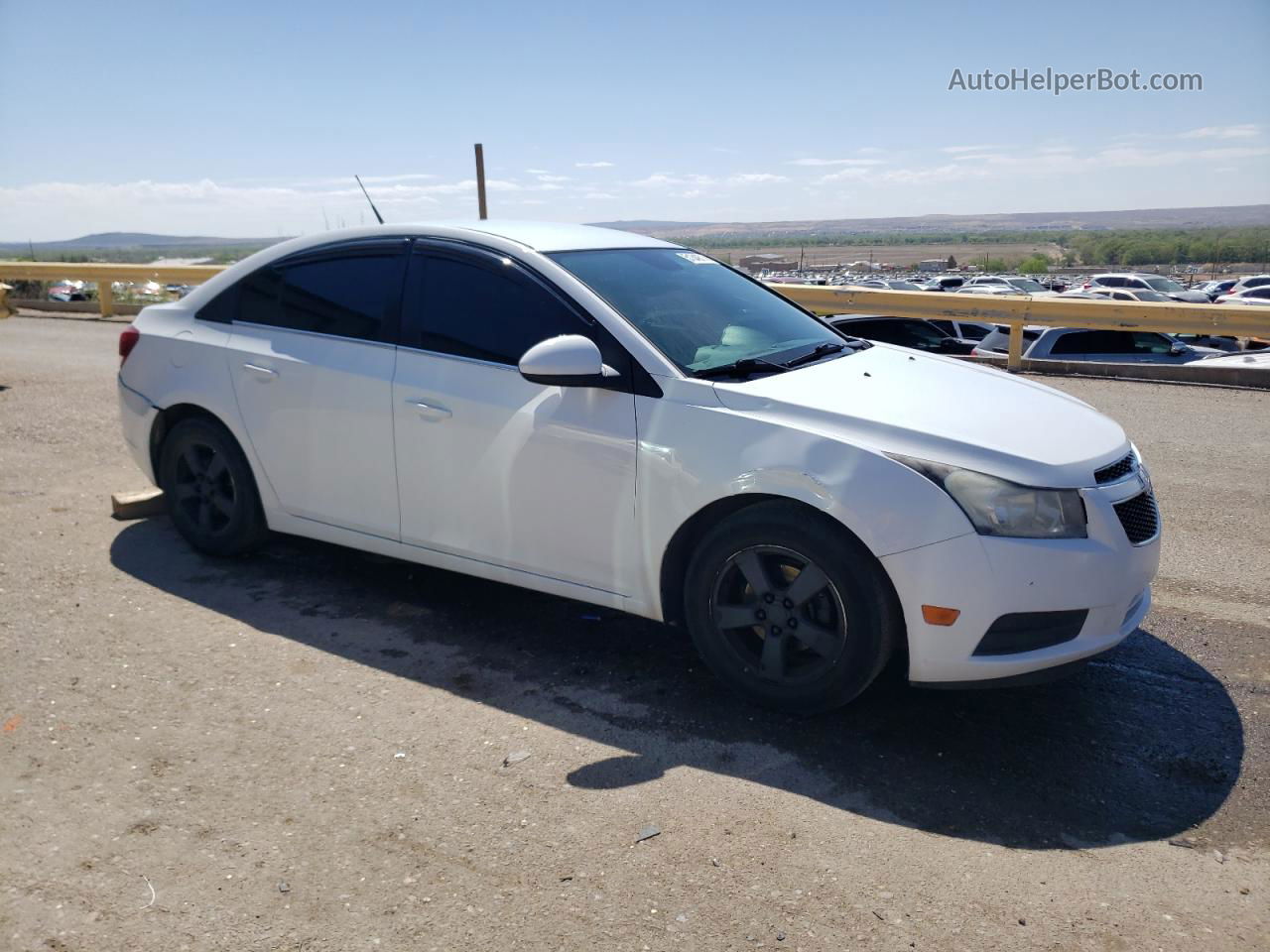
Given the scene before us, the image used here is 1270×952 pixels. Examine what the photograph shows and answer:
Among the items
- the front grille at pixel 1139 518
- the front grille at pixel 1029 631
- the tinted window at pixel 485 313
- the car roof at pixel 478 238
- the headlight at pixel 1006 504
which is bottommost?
the front grille at pixel 1029 631

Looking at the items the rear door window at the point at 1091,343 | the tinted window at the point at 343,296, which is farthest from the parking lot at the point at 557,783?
the rear door window at the point at 1091,343

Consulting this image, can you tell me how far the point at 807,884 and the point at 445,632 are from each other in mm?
2215

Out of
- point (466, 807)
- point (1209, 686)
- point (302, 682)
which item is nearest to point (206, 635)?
point (302, 682)

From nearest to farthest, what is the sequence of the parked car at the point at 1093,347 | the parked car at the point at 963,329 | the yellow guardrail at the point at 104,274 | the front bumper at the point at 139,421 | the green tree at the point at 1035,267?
the front bumper at the point at 139,421 < the parked car at the point at 1093,347 < the yellow guardrail at the point at 104,274 < the parked car at the point at 963,329 < the green tree at the point at 1035,267

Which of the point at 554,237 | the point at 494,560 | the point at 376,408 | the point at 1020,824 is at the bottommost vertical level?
the point at 1020,824

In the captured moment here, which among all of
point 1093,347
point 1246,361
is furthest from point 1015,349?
point 1246,361

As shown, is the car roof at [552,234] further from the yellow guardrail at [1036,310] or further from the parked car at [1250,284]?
the parked car at [1250,284]

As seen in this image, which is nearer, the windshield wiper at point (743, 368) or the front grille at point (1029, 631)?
the front grille at point (1029, 631)

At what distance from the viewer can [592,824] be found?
3.14 meters

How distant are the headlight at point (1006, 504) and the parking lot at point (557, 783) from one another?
0.80 meters

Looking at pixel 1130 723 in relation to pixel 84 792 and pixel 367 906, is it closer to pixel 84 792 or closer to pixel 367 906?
pixel 367 906

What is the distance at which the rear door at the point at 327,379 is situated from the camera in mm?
4613

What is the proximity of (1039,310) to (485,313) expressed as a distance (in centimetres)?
976

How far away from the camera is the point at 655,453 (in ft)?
12.7
